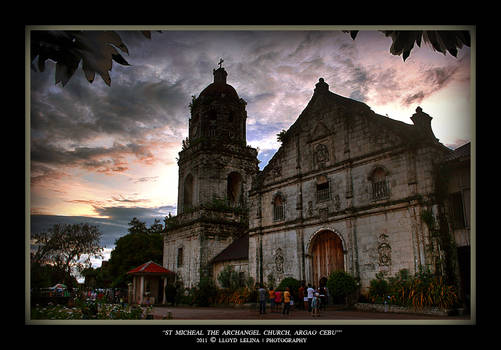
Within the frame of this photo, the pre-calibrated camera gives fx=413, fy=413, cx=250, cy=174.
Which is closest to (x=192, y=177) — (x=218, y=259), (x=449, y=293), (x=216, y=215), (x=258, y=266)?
(x=216, y=215)

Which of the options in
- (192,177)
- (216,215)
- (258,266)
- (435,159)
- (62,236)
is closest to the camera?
(62,236)

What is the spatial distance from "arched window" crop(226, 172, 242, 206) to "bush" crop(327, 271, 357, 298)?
43.6 feet

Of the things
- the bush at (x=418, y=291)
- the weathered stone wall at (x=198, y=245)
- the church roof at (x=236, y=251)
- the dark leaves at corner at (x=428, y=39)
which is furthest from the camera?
the weathered stone wall at (x=198, y=245)

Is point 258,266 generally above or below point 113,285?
above

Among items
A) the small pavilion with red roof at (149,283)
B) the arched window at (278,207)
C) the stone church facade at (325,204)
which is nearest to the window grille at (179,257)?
the stone church facade at (325,204)

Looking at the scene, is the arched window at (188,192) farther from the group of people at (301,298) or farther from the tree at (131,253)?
the group of people at (301,298)

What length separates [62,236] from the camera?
438 inches

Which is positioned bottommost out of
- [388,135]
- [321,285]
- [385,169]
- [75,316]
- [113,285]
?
[113,285]

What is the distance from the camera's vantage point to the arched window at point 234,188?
2859 cm

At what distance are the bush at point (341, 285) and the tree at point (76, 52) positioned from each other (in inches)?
511

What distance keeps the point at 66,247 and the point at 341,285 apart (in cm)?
965

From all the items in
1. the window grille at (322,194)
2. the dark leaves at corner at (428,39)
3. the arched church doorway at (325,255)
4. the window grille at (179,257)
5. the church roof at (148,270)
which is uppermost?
the dark leaves at corner at (428,39)
